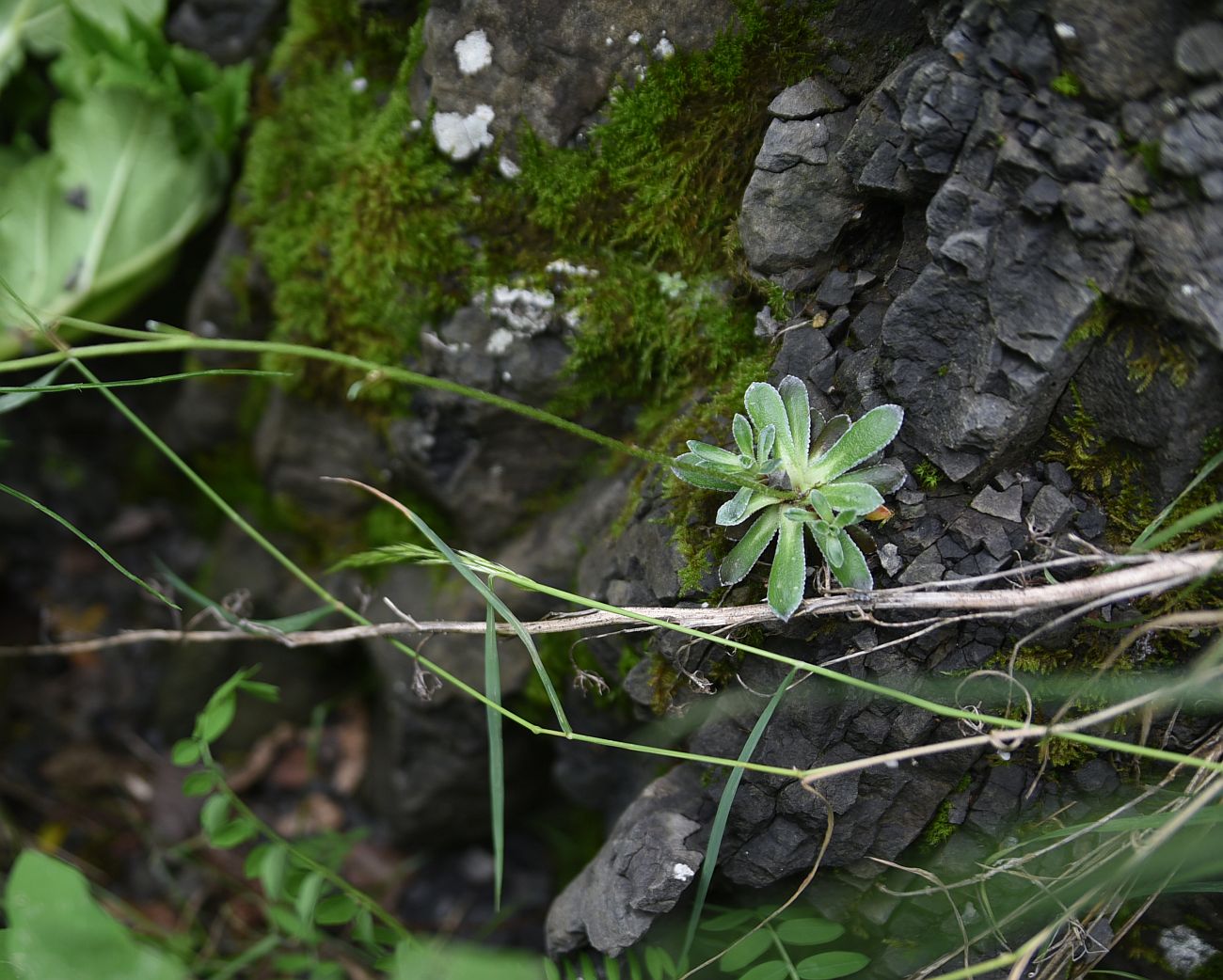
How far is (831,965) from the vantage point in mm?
1991

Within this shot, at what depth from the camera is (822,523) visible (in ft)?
5.94

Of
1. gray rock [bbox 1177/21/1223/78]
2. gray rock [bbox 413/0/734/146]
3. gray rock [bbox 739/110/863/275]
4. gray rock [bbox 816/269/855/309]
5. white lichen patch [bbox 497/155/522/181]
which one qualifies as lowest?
gray rock [bbox 816/269/855/309]

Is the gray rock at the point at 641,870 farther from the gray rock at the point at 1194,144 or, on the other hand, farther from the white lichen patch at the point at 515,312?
the gray rock at the point at 1194,144

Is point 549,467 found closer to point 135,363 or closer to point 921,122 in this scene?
point 921,122

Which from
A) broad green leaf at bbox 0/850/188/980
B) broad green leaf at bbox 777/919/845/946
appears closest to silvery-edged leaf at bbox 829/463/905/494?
broad green leaf at bbox 777/919/845/946

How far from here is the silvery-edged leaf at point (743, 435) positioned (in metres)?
1.90

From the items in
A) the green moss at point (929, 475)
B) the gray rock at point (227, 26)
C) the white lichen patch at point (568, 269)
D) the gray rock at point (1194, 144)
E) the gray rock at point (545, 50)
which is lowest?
the green moss at point (929, 475)

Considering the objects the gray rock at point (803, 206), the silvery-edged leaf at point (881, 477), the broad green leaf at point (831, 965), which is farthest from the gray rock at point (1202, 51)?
the broad green leaf at point (831, 965)

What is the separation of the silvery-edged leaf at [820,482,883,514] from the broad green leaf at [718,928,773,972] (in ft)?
3.59

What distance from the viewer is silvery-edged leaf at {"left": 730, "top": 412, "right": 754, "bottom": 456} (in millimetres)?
1903

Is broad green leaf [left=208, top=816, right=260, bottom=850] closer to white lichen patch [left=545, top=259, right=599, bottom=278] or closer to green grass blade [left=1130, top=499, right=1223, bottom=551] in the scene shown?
white lichen patch [left=545, top=259, right=599, bottom=278]

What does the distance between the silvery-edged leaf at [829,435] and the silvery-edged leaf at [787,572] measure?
176 mm

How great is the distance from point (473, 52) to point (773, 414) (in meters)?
1.30

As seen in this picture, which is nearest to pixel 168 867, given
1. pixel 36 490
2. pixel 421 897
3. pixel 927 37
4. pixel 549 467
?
pixel 421 897
